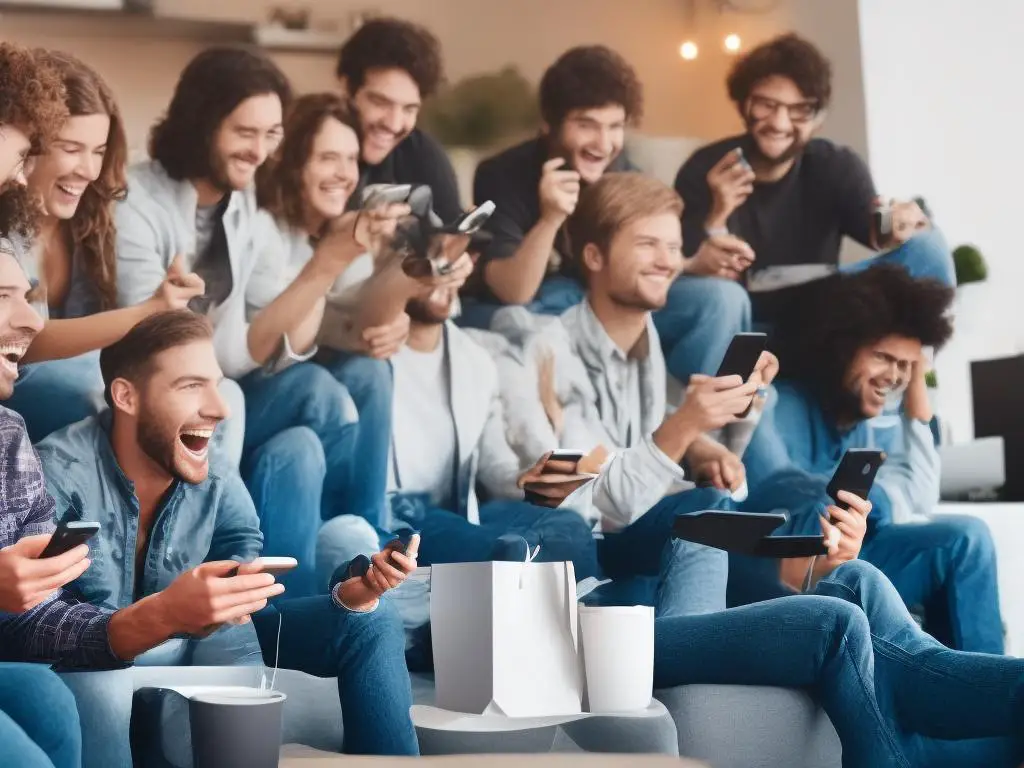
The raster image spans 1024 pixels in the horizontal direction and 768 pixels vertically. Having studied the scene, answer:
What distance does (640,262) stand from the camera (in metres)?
3.06

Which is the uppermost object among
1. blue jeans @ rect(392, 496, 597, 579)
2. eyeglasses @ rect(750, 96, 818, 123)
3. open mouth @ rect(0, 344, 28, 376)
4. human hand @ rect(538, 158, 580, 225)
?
eyeglasses @ rect(750, 96, 818, 123)

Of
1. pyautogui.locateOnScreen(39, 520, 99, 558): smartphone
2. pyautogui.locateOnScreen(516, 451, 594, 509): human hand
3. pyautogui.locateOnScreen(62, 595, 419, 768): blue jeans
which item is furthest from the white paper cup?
pyautogui.locateOnScreen(39, 520, 99, 558): smartphone

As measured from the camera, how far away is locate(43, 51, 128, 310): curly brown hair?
8.42 ft

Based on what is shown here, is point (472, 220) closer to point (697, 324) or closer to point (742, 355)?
point (697, 324)

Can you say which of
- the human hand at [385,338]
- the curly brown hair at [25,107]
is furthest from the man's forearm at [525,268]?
the curly brown hair at [25,107]

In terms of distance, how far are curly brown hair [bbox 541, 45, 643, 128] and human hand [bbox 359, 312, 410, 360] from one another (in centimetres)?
62

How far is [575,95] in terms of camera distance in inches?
120

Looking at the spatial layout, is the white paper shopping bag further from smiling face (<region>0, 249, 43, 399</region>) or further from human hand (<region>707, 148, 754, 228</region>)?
human hand (<region>707, 148, 754, 228</region>)

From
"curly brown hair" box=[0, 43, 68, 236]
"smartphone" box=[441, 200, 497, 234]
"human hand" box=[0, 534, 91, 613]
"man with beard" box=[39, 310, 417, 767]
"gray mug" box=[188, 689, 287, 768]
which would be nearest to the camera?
"gray mug" box=[188, 689, 287, 768]

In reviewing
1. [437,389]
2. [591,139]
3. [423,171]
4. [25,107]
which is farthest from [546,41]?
[25,107]

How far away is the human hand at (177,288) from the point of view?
260 cm

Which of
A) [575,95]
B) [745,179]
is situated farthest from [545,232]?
[745,179]

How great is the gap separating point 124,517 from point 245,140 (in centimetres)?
84

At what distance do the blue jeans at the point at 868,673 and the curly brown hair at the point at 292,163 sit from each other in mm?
1230
